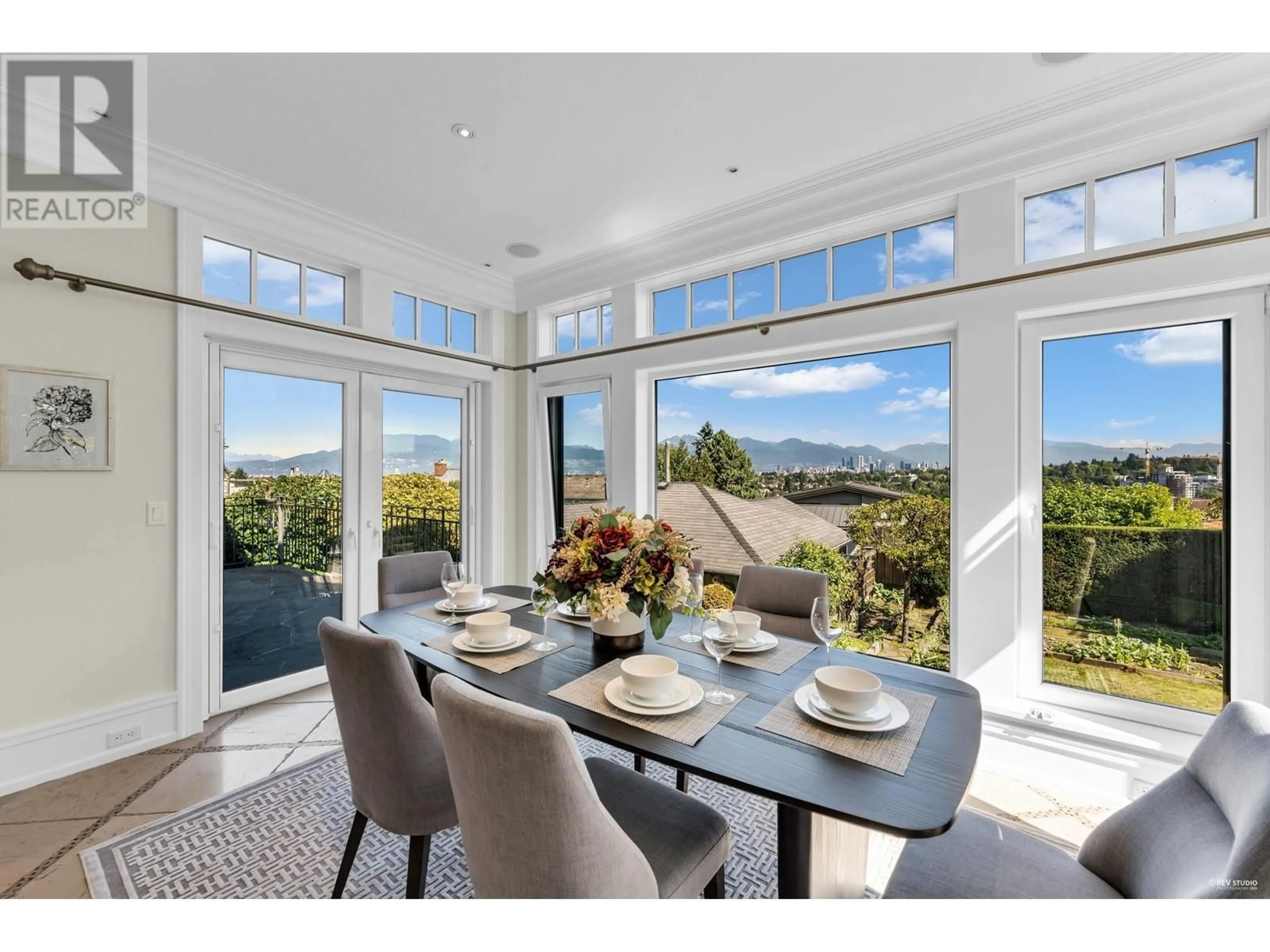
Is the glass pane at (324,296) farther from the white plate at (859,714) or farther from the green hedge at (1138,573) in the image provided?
the green hedge at (1138,573)

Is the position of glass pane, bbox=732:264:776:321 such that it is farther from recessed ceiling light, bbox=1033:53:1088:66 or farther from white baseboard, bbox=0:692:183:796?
white baseboard, bbox=0:692:183:796

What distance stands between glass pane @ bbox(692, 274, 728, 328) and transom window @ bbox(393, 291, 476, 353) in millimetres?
1781

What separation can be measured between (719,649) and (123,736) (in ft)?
9.20

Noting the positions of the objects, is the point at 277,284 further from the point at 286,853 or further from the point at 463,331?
the point at 286,853

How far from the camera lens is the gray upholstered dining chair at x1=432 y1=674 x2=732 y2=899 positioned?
2.72 feet

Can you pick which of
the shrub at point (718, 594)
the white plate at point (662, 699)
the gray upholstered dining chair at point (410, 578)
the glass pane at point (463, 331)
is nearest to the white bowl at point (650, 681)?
the white plate at point (662, 699)

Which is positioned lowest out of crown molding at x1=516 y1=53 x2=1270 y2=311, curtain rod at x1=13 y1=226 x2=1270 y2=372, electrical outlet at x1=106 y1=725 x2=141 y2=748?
electrical outlet at x1=106 y1=725 x2=141 y2=748

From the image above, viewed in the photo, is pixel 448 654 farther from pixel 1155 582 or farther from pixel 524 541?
pixel 1155 582

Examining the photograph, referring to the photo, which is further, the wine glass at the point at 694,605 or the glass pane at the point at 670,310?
the glass pane at the point at 670,310

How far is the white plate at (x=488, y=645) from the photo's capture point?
165cm

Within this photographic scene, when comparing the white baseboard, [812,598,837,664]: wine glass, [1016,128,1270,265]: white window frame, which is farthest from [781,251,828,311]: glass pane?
the white baseboard

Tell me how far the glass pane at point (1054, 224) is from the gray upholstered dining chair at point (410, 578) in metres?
2.92

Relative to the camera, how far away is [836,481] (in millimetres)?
2811

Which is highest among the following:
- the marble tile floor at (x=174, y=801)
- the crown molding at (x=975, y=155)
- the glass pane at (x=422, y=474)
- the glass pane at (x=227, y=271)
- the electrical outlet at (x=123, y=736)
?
the crown molding at (x=975, y=155)
